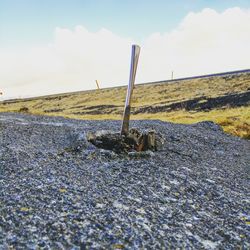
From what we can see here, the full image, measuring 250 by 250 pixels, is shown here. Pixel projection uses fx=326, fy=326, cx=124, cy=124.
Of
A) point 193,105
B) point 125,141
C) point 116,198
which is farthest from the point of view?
point 193,105

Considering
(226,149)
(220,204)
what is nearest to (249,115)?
(226,149)

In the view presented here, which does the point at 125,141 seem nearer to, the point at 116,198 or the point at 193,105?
the point at 116,198

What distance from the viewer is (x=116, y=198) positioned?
26.1ft

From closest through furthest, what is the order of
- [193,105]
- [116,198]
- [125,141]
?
[116,198]
[125,141]
[193,105]

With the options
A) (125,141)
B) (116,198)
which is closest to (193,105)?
(125,141)

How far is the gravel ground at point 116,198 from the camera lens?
5.99 m

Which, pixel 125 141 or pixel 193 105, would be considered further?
pixel 193 105

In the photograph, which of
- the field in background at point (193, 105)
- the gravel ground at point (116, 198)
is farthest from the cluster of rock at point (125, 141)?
the field in background at point (193, 105)

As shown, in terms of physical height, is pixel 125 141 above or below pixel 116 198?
above

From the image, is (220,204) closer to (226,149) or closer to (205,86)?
(226,149)

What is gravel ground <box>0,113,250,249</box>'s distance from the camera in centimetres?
599

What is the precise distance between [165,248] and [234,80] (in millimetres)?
59508

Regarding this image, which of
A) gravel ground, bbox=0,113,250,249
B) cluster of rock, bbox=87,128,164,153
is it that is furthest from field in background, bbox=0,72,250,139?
gravel ground, bbox=0,113,250,249

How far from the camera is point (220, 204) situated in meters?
8.59
